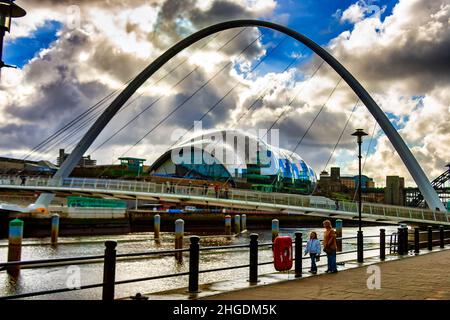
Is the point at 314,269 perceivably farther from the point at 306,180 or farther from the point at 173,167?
the point at 306,180

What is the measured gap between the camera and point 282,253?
1265 cm

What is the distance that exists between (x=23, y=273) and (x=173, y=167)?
98724 mm

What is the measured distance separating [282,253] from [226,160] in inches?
4088

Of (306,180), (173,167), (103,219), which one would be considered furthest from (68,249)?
(306,180)

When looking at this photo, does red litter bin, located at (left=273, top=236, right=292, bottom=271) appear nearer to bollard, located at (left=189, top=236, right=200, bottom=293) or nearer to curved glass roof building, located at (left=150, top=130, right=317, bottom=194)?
bollard, located at (left=189, top=236, right=200, bottom=293)

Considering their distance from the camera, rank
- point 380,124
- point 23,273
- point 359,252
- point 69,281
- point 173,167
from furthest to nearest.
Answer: point 173,167 < point 380,124 < point 23,273 < point 69,281 < point 359,252

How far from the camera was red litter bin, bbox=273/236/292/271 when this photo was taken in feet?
41.4

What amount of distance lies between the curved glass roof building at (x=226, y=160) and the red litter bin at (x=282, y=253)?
94595mm

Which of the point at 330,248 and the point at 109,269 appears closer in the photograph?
the point at 109,269

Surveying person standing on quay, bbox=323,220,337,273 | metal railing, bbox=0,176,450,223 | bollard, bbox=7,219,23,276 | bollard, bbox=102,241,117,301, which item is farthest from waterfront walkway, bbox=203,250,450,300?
metal railing, bbox=0,176,450,223

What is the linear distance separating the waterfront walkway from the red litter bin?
2.46ft

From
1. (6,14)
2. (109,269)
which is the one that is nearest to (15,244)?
(6,14)

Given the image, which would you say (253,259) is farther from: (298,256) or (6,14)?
(6,14)

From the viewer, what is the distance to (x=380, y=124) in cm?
4891
